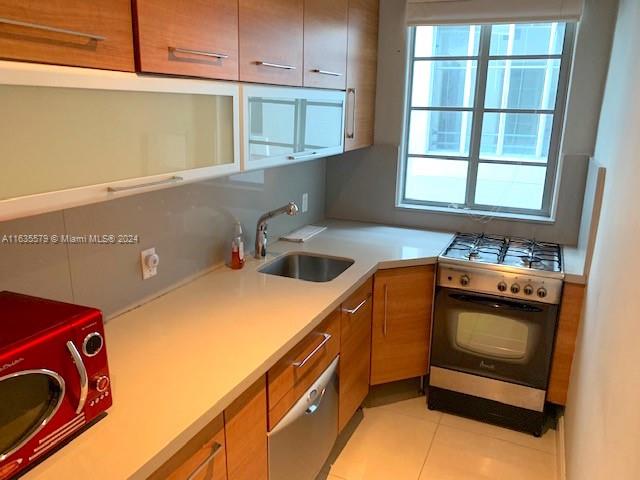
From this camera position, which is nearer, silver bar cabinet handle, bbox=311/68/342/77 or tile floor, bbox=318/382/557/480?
silver bar cabinet handle, bbox=311/68/342/77

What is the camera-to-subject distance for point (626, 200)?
1.65 meters

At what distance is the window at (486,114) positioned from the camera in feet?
9.29

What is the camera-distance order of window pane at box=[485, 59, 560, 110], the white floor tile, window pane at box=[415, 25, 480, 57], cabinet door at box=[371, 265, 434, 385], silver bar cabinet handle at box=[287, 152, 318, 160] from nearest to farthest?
silver bar cabinet handle at box=[287, 152, 318, 160] < the white floor tile < cabinet door at box=[371, 265, 434, 385] < window pane at box=[485, 59, 560, 110] < window pane at box=[415, 25, 480, 57]

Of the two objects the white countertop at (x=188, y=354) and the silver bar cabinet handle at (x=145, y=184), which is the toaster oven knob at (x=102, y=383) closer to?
the white countertop at (x=188, y=354)

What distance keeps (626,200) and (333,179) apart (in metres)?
1.92

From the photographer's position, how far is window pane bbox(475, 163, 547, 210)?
2975mm

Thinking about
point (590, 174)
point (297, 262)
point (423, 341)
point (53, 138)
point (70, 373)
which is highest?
point (53, 138)

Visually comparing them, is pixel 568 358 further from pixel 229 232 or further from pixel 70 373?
pixel 70 373

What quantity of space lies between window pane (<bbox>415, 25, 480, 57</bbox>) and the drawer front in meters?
1.82

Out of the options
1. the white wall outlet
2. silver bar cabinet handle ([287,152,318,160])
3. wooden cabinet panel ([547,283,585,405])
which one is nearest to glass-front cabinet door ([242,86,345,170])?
silver bar cabinet handle ([287,152,318,160])

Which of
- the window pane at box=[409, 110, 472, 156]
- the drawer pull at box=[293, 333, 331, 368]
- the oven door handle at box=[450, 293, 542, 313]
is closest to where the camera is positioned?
the drawer pull at box=[293, 333, 331, 368]

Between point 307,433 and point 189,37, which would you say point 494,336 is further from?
point 189,37

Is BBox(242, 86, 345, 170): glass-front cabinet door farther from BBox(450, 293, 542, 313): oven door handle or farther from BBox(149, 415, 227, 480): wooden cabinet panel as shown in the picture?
BBox(450, 293, 542, 313): oven door handle

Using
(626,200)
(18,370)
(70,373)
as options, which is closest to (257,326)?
(70,373)
